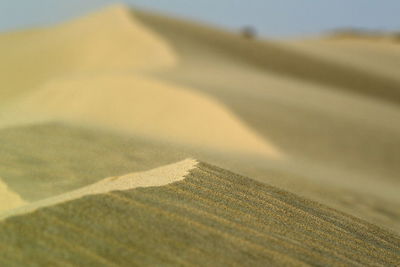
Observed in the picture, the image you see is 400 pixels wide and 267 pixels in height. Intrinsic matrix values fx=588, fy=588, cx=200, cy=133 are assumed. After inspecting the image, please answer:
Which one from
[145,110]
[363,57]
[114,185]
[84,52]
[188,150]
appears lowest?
[114,185]

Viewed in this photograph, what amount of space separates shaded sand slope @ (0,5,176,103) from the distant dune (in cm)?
6

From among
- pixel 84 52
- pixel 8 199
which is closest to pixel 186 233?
pixel 8 199

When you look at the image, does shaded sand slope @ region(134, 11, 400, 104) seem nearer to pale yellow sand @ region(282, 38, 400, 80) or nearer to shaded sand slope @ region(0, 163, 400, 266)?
pale yellow sand @ region(282, 38, 400, 80)

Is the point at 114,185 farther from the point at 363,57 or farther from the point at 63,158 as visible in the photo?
the point at 363,57

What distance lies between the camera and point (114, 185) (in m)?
2.02

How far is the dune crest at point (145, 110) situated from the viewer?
6.85 m

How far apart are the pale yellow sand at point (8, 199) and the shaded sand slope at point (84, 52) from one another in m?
8.99

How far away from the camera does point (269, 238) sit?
1.83 metres

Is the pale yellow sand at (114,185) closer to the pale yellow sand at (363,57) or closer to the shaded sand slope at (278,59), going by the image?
the shaded sand slope at (278,59)

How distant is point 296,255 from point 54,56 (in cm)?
1309

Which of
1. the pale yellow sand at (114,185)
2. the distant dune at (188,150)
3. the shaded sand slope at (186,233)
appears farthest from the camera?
the pale yellow sand at (114,185)

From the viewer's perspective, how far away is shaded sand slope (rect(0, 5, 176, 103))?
41.4 ft

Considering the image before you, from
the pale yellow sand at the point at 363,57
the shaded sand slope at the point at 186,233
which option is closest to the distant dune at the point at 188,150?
the shaded sand slope at the point at 186,233

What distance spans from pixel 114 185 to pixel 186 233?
16.3 inches
